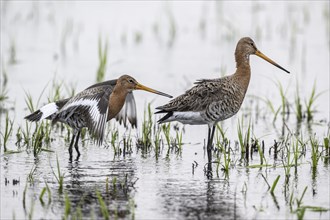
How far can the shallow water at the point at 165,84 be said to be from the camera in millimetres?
7723

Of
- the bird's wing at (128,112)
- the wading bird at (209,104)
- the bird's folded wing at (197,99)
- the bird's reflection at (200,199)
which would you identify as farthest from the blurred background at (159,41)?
the bird's reflection at (200,199)

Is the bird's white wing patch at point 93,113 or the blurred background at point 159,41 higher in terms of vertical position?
the blurred background at point 159,41

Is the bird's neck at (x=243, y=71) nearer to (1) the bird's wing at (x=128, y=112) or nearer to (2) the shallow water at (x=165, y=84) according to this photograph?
(2) the shallow water at (x=165, y=84)

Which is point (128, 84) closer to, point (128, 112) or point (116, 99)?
point (116, 99)

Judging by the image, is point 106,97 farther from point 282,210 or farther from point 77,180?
point 282,210

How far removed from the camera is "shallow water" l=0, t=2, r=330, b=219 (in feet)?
25.3

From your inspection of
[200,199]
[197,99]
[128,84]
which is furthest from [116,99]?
[200,199]

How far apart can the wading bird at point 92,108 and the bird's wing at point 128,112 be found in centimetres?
76

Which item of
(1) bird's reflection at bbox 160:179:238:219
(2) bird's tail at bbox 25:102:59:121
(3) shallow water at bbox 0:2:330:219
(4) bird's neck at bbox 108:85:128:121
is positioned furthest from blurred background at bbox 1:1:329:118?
(1) bird's reflection at bbox 160:179:238:219

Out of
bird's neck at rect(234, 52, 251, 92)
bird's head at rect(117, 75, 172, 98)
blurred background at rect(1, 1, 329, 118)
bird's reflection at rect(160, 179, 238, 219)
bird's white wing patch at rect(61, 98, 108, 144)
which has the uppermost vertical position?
blurred background at rect(1, 1, 329, 118)

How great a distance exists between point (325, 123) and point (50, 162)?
13.5ft

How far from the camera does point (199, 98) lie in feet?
32.3

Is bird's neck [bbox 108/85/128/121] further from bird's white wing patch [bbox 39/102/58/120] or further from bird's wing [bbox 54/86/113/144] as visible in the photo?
bird's white wing patch [bbox 39/102/58/120]

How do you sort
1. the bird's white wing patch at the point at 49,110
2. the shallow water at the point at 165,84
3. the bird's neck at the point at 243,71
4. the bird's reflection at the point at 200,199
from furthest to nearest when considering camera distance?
the bird's neck at the point at 243,71 → the bird's white wing patch at the point at 49,110 → the shallow water at the point at 165,84 → the bird's reflection at the point at 200,199
